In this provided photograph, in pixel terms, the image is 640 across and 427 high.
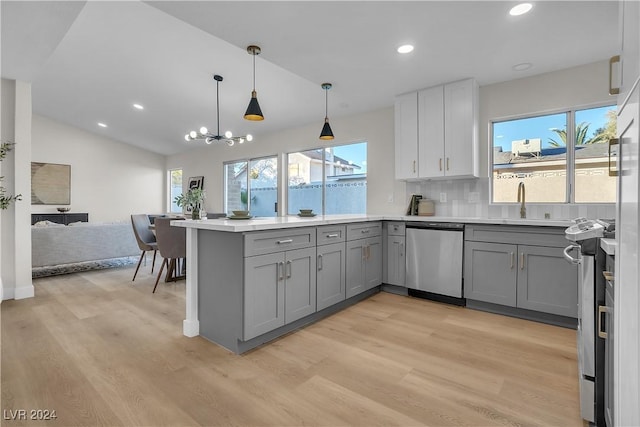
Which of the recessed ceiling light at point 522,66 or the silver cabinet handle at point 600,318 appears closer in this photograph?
the silver cabinet handle at point 600,318

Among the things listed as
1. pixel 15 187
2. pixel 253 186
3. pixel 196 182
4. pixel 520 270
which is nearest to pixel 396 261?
pixel 520 270

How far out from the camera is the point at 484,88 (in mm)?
3588

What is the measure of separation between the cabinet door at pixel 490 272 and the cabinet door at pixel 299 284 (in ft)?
5.34

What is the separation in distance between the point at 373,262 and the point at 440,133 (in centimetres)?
168

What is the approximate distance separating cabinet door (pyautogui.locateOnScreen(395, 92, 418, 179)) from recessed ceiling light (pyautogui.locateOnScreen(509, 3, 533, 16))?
146cm

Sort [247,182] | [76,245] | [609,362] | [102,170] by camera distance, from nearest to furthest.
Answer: [609,362] < [76,245] < [247,182] < [102,170]

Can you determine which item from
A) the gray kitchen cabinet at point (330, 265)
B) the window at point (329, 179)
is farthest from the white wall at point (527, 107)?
the gray kitchen cabinet at point (330, 265)

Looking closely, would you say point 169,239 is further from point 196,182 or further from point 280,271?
point 196,182

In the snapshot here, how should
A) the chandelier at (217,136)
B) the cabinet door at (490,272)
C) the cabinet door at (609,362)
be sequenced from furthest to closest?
the chandelier at (217,136)
the cabinet door at (490,272)
the cabinet door at (609,362)

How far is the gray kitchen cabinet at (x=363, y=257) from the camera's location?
10.5ft

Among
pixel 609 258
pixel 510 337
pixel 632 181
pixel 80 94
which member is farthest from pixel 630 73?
pixel 80 94

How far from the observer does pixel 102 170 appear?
26.4 feet

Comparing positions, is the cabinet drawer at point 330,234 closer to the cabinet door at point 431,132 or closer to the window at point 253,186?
the cabinet door at point 431,132

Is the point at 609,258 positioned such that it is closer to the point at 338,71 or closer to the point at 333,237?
the point at 333,237
